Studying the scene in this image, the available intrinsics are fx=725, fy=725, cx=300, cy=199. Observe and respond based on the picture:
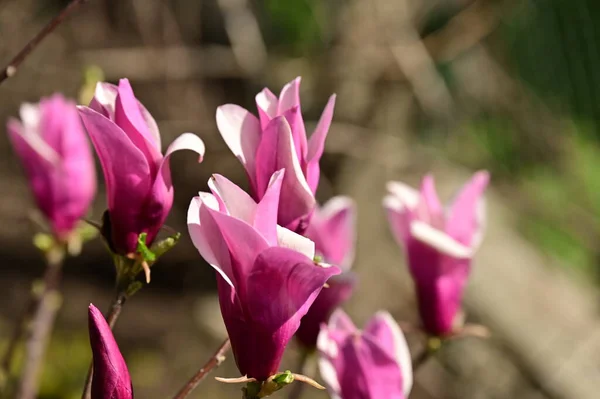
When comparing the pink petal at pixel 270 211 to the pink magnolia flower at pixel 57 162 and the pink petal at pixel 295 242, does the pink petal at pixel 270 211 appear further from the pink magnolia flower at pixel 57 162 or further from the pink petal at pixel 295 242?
the pink magnolia flower at pixel 57 162

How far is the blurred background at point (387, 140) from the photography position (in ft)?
7.70

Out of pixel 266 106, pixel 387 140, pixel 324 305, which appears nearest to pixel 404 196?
pixel 324 305

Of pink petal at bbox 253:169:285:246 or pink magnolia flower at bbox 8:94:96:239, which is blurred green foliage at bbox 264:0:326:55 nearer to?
pink magnolia flower at bbox 8:94:96:239

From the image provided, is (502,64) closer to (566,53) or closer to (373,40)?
(566,53)

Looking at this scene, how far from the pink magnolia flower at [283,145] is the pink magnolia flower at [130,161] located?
0.11ft

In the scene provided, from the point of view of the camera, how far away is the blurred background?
2.35 m

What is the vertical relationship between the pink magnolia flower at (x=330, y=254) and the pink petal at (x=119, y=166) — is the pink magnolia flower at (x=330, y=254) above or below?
below

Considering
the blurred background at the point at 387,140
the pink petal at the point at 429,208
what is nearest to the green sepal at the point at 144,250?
the pink petal at the point at 429,208

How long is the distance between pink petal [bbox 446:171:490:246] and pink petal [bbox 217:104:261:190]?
0.30 m

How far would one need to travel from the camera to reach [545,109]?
277cm

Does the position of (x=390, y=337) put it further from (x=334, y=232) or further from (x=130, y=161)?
(x=130, y=161)

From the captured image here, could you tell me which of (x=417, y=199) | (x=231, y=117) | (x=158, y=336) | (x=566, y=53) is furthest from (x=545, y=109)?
(x=231, y=117)

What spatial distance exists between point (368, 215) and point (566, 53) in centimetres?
101

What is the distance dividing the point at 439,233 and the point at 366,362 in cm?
19
